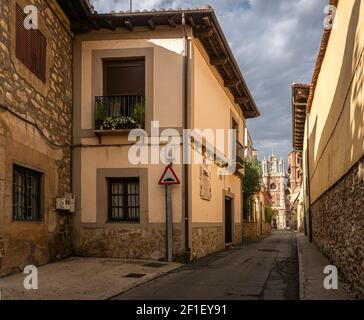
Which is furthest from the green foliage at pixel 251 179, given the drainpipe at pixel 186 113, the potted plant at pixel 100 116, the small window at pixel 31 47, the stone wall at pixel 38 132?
the small window at pixel 31 47

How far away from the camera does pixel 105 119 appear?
491 inches

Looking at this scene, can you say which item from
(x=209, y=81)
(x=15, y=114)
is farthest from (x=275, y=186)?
(x=15, y=114)

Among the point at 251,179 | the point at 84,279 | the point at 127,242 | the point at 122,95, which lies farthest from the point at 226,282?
the point at 251,179

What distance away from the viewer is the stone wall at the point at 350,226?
6.46 m

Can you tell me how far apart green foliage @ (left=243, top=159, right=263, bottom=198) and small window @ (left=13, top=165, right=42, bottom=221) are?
16.7 metres

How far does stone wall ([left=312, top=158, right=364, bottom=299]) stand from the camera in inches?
254

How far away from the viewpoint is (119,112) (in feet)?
41.3

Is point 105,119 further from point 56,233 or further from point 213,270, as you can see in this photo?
point 213,270

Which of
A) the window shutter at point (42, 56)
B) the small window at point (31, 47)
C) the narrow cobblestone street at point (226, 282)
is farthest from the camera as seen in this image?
the window shutter at point (42, 56)

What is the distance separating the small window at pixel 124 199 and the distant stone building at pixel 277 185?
74609 millimetres

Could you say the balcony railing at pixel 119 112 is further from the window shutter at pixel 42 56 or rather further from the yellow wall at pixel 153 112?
the window shutter at pixel 42 56

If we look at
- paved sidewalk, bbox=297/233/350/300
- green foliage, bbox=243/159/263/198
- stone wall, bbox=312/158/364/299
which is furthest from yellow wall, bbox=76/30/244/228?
green foliage, bbox=243/159/263/198

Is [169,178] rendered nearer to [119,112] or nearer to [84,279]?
[119,112]

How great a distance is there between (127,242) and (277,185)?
8416 centimetres
